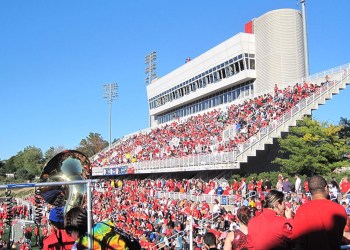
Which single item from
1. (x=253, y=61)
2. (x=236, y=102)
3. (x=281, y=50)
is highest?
(x=281, y=50)

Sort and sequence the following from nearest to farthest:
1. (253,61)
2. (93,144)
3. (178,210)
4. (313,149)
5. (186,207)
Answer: (186,207) → (178,210) → (313,149) → (253,61) → (93,144)

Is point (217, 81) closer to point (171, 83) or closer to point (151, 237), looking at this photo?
point (171, 83)

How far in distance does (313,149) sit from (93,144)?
208ft

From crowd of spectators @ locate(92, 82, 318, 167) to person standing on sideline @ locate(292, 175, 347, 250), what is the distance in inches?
776

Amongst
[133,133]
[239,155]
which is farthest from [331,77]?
[133,133]

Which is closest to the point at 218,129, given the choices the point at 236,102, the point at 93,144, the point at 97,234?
the point at 236,102

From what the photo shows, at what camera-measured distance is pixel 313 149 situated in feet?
72.4

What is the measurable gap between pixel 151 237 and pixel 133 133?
35.8 m

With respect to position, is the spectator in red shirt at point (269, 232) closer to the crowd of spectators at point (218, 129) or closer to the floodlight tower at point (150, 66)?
the crowd of spectators at point (218, 129)

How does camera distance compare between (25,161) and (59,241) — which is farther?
(25,161)

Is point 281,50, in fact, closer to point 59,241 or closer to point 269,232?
point 269,232

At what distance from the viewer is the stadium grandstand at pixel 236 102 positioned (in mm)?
24328

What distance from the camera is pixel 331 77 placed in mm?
25750

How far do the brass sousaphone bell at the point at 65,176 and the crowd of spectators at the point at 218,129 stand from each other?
725 inches
